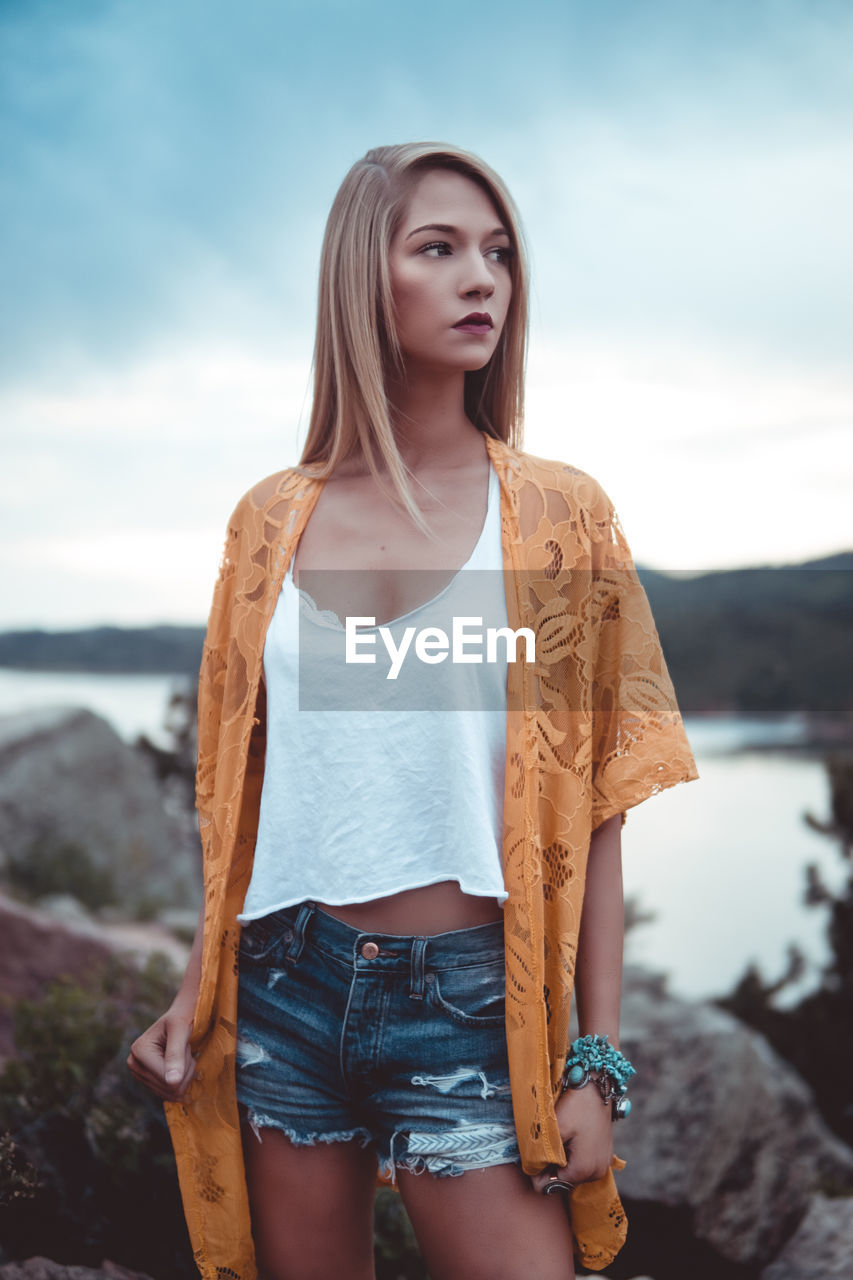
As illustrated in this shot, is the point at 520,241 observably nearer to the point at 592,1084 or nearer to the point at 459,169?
the point at 459,169

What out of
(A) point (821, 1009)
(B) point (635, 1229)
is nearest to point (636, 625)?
(B) point (635, 1229)

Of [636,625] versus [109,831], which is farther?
Answer: [109,831]

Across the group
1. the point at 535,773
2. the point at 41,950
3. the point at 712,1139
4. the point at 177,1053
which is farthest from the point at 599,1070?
the point at 41,950

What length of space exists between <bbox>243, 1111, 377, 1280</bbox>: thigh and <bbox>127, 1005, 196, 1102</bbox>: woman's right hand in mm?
161

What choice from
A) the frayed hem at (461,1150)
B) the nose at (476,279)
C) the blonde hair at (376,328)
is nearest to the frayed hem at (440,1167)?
the frayed hem at (461,1150)

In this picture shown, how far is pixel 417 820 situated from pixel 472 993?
28 cm

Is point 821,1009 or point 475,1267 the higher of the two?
point 475,1267

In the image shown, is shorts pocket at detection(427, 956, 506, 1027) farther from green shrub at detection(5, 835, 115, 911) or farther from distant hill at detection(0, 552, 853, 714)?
green shrub at detection(5, 835, 115, 911)

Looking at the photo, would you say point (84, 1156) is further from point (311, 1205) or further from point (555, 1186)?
point (555, 1186)

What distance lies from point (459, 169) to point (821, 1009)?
13.7 feet

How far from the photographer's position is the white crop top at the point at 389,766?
5.65 ft

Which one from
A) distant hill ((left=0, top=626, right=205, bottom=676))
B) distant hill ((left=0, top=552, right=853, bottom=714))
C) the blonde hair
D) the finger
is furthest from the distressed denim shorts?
distant hill ((left=0, top=626, right=205, bottom=676))

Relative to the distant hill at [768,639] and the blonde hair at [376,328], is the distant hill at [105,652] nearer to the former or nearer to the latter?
the distant hill at [768,639]

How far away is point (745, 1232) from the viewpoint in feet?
11.2
